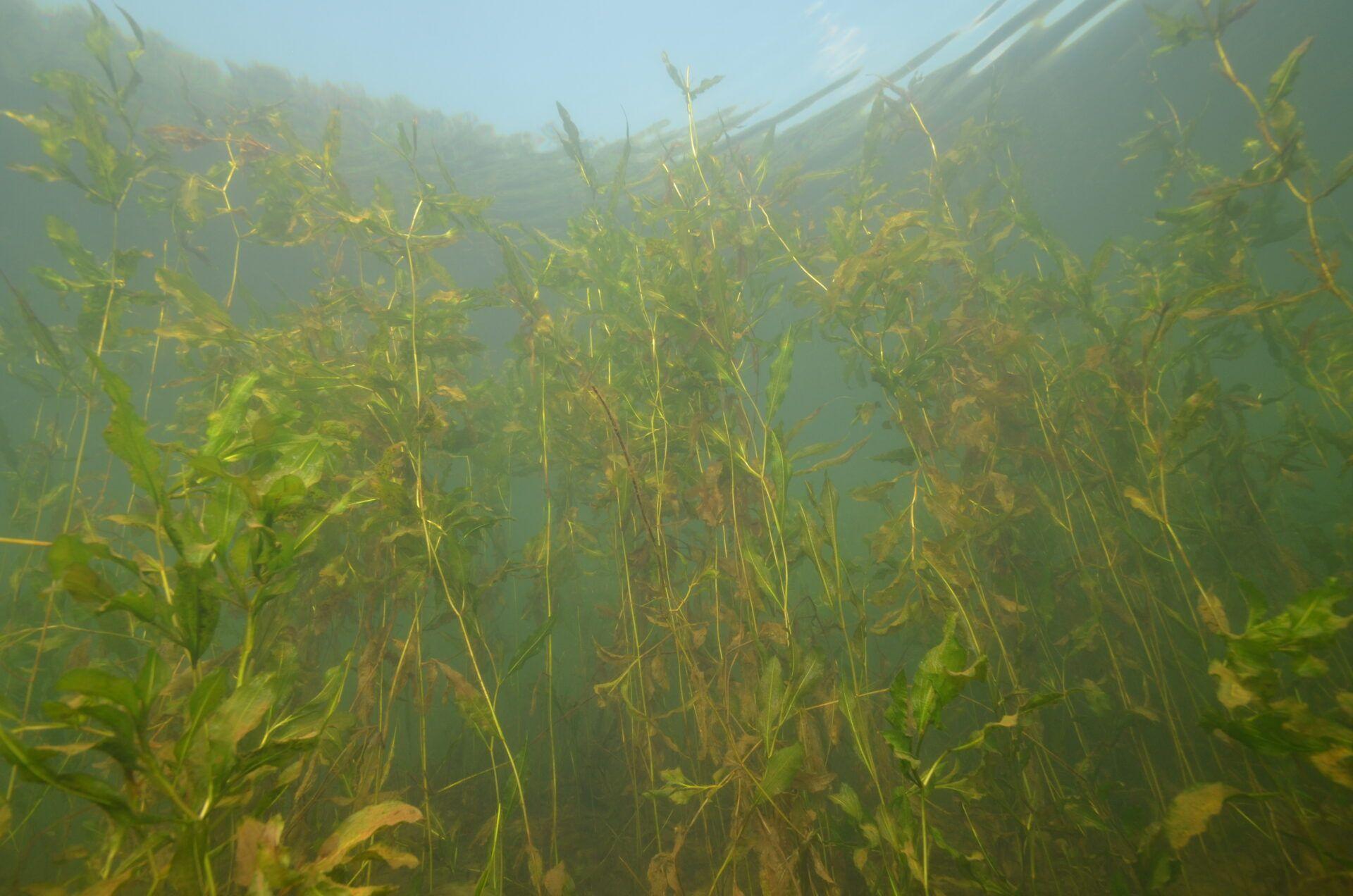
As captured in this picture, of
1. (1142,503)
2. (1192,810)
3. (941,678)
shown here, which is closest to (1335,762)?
(1192,810)

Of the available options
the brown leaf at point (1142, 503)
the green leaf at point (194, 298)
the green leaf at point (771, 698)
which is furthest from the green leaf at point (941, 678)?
the green leaf at point (194, 298)

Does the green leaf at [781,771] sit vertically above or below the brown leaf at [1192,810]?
above

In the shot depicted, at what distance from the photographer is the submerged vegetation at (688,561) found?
105 centimetres

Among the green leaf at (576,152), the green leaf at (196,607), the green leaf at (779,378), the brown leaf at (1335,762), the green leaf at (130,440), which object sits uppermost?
the green leaf at (576,152)

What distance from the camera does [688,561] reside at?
2.53 m

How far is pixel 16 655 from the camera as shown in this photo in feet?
8.41

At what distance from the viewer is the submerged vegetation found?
41.3 inches

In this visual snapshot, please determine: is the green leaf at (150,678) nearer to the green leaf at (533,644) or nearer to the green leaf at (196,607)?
the green leaf at (196,607)

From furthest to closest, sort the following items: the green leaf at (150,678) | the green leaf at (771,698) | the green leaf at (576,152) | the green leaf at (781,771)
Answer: the green leaf at (576,152) → the green leaf at (771,698) → the green leaf at (781,771) → the green leaf at (150,678)

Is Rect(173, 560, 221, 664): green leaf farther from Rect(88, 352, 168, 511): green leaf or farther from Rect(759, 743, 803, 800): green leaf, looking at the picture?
Rect(759, 743, 803, 800): green leaf

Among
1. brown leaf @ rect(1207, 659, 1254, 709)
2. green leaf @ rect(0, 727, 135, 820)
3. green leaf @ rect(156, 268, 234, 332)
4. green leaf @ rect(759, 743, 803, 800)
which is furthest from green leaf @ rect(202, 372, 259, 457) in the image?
brown leaf @ rect(1207, 659, 1254, 709)

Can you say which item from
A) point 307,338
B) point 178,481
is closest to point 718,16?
point 307,338

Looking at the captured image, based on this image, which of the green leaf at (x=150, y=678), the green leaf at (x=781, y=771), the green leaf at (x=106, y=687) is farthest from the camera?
the green leaf at (x=781, y=771)

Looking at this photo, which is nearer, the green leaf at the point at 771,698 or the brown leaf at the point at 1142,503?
the green leaf at the point at 771,698
